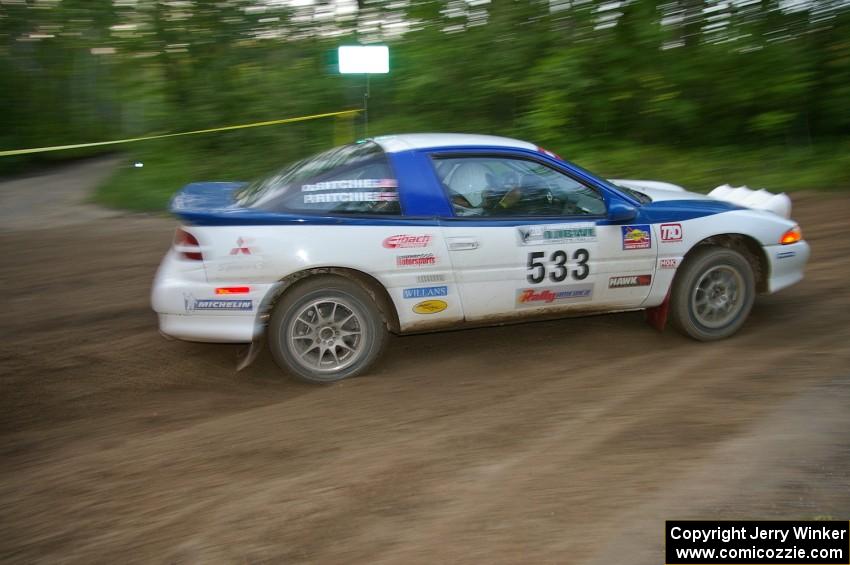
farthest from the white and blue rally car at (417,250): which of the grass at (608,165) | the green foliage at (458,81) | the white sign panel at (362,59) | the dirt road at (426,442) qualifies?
the white sign panel at (362,59)

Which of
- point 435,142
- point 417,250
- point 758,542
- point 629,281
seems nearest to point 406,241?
point 417,250

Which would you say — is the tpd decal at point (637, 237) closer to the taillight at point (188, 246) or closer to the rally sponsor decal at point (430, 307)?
the rally sponsor decal at point (430, 307)

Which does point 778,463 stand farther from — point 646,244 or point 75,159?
point 75,159

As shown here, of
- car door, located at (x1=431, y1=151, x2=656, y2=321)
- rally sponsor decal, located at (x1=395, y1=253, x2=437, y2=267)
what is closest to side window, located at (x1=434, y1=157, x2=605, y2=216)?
car door, located at (x1=431, y1=151, x2=656, y2=321)

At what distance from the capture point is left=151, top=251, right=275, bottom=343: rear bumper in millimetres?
5012

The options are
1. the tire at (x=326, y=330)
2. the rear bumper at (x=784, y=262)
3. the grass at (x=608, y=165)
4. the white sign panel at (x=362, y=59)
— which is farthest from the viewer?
the white sign panel at (x=362, y=59)

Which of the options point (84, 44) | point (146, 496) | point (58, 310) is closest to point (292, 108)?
point (84, 44)

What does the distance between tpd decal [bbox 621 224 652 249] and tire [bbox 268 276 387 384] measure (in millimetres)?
1779

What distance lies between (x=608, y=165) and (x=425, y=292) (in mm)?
7902

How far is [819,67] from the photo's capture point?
1273cm

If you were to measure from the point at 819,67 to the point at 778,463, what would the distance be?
35.0 feet

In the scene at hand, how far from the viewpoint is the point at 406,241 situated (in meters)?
5.21

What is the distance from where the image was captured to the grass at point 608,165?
37.6ft

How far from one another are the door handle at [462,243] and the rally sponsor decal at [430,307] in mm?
369
